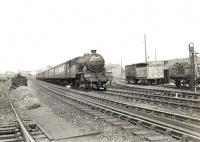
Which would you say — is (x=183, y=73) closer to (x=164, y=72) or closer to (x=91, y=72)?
(x=91, y=72)

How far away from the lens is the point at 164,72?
36094 mm

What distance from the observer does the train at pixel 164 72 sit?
88.0 ft

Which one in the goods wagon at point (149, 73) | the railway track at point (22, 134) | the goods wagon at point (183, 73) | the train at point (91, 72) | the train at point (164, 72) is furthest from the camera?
the goods wagon at point (149, 73)

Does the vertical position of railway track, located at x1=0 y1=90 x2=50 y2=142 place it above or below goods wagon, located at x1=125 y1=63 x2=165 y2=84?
below

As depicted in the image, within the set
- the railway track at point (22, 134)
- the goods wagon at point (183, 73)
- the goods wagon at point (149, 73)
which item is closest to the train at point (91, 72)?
the goods wagon at point (183, 73)

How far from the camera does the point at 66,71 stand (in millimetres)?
32469

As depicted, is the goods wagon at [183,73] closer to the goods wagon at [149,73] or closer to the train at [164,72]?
the train at [164,72]

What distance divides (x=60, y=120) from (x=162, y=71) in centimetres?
2600

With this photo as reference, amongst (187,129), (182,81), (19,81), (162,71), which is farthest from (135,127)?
(19,81)

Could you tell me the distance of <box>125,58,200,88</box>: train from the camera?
26.8 meters

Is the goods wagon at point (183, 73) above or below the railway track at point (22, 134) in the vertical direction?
above

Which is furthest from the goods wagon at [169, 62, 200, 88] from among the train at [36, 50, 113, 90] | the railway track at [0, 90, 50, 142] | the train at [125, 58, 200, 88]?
the railway track at [0, 90, 50, 142]

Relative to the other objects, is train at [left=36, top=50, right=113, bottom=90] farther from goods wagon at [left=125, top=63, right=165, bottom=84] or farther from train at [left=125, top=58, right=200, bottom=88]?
goods wagon at [left=125, top=63, right=165, bottom=84]

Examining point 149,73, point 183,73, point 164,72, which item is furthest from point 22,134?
point 164,72
